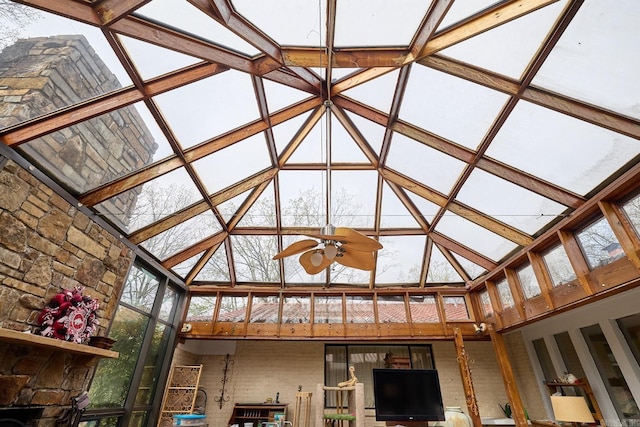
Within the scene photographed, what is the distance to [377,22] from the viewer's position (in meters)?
3.15

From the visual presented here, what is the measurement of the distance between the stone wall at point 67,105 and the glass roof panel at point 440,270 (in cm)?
572

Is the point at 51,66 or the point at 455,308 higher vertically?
the point at 51,66

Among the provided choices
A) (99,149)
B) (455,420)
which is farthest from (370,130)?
(455,420)

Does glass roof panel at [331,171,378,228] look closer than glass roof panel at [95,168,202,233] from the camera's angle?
No

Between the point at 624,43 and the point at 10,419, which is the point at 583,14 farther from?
the point at 10,419

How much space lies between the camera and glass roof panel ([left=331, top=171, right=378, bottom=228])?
568 cm

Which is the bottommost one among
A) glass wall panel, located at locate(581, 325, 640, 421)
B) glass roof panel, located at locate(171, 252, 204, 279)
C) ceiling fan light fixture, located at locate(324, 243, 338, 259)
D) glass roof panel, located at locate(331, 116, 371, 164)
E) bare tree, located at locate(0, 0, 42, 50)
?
glass wall panel, located at locate(581, 325, 640, 421)

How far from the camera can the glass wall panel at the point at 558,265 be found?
14.6 ft

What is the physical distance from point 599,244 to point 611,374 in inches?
101

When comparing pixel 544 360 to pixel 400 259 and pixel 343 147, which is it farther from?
pixel 343 147

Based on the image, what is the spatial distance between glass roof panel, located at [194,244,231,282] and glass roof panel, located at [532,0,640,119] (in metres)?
6.13

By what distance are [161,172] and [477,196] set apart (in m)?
4.86

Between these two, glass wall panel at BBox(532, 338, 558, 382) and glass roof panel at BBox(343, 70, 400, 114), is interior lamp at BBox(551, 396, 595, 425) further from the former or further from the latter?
glass roof panel at BBox(343, 70, 400, 114)

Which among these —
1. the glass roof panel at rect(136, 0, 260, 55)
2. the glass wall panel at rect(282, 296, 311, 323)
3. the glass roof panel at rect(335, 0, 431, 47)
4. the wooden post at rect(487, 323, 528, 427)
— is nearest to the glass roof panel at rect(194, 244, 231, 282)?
the glass wall panel at rect(282, 296, 311, 323)
